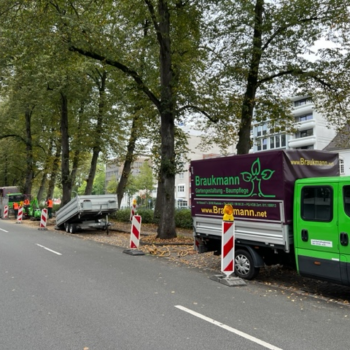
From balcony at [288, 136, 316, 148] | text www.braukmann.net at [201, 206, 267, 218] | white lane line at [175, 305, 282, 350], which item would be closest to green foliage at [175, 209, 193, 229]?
text www.braukmann.net at [201, 206, 267, 218]

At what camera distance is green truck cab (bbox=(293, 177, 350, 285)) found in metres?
5.97

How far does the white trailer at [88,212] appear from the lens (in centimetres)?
1752

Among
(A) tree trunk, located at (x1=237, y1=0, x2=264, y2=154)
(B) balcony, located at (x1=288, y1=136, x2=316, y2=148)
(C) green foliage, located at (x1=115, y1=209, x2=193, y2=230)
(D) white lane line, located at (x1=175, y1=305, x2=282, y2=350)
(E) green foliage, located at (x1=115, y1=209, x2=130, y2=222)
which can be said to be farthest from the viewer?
(B) balcony, located at (x1=288, y1=136, x2=316, y2=148)

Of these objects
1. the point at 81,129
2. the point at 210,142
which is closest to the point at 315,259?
the point at 210,142

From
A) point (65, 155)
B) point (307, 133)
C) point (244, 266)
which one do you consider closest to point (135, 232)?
point (244, 266)

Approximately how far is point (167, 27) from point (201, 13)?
152cm

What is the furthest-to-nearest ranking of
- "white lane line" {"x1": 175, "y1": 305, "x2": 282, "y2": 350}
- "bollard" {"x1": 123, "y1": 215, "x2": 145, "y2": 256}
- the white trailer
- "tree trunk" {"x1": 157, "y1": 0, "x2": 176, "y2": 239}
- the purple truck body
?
the white trailer
"tree trunk" {"x1": 157, "y1": 0, "x2": 176, "y2": 239}
"bollard" {"x1": 123, "y1": 215, "x2": 145, "y2": 256}
the purple truck body
"white lane line" {"x1": 175, "y1": 305, "x2": 282, "y2": 350}

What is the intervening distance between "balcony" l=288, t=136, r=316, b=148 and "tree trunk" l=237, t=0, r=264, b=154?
143 feet

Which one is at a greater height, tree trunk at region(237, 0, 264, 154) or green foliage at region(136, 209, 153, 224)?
tree trunk at region(237, 0, 264, 154)

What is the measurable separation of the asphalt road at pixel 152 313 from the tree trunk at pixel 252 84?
8408 mm

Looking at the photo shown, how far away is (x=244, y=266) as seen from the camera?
787 cm

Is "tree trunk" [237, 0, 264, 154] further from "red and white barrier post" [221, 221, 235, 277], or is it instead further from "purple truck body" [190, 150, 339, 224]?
"red and white barrier post" [221, 221, 235, 277]

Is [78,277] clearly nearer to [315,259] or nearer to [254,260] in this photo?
[254,260]

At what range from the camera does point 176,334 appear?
4.50 m
